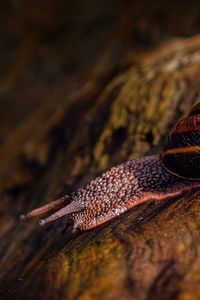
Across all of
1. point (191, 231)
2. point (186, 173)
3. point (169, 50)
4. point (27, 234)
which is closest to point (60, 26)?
point (169, 50)

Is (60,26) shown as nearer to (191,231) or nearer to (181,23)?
(181,23)

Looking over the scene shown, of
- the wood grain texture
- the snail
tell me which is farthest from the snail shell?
the wood grain texture

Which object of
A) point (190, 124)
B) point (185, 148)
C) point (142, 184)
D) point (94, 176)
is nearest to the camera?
point (190, 124)

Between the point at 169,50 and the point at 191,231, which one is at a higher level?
the point at 169,50

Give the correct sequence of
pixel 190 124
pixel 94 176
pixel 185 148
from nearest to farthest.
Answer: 1. pixel 190 124
2. pixel 185 148
3. pixel 94 176

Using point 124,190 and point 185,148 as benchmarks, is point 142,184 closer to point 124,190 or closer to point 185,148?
point 124,190

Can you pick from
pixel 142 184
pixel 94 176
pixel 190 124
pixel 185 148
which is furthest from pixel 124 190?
pixel 94 176
